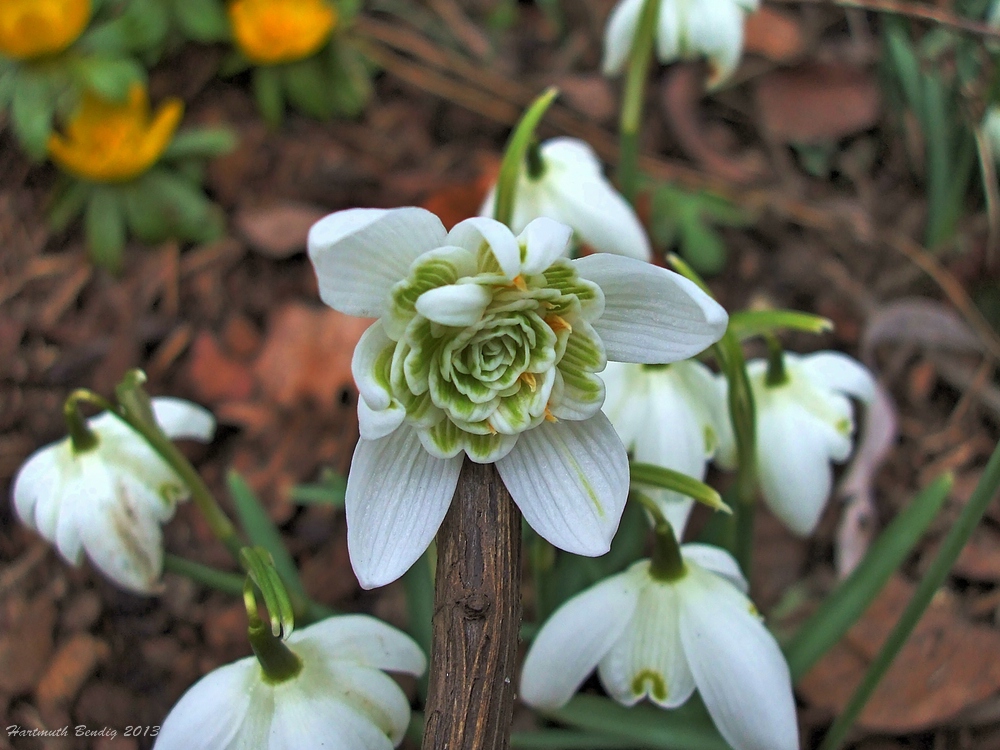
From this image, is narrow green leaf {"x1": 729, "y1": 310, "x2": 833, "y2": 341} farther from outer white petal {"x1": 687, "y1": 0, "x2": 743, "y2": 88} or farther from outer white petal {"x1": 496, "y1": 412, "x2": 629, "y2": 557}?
outer white petal {"x1": 687, "y1": 0, "x2": 743, "y2": 88}

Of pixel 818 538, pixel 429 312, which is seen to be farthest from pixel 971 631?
pixel 429 312

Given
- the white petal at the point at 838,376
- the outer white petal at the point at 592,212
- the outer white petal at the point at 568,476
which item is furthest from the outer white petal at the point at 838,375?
the outer white petal at the point at 568,476

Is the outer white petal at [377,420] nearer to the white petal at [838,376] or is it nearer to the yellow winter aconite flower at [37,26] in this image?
the white petal at [838,376]

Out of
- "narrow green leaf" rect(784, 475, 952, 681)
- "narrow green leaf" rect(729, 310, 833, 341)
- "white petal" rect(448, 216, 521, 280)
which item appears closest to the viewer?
"white petal" rect(448, 216, 521, 280)

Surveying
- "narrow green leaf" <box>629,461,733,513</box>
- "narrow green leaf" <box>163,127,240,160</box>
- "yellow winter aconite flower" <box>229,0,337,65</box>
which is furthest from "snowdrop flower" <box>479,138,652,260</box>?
"yellow winter aconite flower" <box>229,0,337,65</box>

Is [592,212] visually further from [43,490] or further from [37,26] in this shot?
[37,26]

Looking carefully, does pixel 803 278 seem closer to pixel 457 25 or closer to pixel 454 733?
pixel 457 25

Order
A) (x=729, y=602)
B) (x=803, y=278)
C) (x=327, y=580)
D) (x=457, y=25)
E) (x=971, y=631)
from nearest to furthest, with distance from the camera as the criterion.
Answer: (x=729, y=602) → (x=971, y=631) → (x=327, y=580) → (x=803, y=278) → (x=457, y=25)
